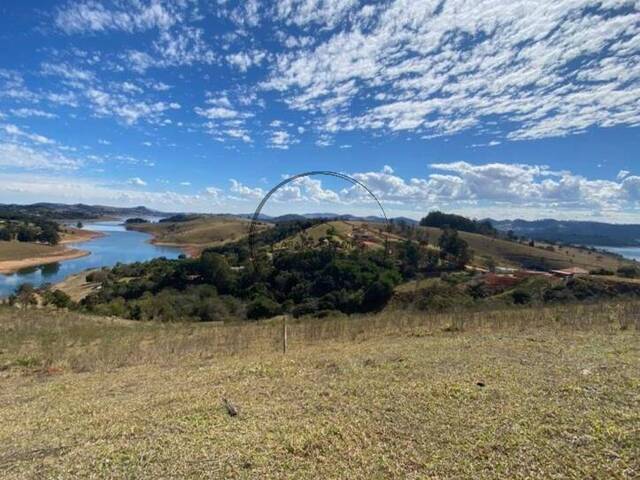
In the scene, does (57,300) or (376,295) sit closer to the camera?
(376,295)

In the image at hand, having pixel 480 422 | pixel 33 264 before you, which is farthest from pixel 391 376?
pixel 33 264

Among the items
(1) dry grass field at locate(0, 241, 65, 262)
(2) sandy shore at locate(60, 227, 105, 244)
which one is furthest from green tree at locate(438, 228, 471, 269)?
(2) sandy shore at locate(60, 227, 105, 244)

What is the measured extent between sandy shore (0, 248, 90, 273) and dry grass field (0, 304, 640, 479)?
7975 centimetres

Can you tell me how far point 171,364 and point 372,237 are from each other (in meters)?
25.9

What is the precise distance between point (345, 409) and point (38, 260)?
9616 centimetres

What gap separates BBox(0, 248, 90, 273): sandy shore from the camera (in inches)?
3009

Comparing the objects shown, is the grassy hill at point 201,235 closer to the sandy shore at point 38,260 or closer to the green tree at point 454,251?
the sandy shore at point 38,260

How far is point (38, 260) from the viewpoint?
8588cm

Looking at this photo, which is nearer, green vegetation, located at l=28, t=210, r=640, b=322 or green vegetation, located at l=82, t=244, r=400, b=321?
green vegetation, located at l=28, t=210, r=640, b=322

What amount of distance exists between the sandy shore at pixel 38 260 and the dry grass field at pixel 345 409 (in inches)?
3140

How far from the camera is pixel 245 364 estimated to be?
8.50m

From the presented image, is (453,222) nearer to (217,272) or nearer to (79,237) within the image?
(217,272)

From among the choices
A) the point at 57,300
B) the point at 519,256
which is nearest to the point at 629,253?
the point at 519,256

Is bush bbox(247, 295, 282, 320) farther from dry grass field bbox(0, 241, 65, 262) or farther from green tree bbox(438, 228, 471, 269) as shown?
dry grass field bbox(0, 241, 65, 262)
